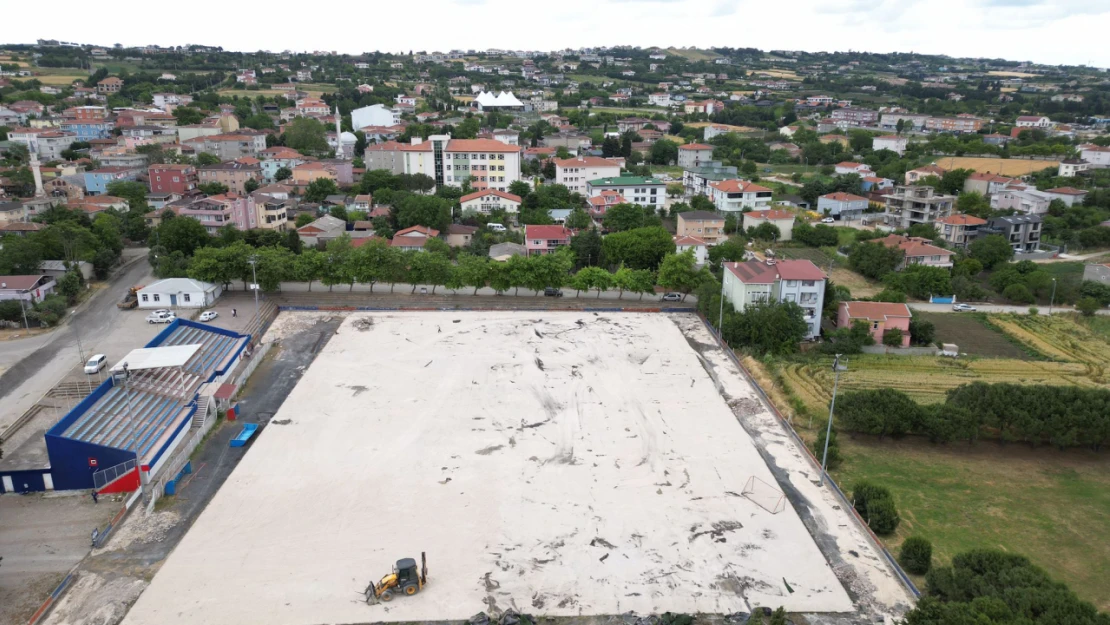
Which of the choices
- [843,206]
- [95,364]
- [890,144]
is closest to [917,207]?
[843,206]

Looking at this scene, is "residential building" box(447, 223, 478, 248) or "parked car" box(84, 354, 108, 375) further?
"residential building" box(447, 223, 478, 248)

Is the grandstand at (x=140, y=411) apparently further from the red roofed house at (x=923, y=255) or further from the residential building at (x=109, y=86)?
the residential building at (x=109, y=86)

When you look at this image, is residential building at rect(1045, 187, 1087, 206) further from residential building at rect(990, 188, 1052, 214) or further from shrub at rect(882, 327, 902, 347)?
shrub at rect(882, 327, 902, 347)

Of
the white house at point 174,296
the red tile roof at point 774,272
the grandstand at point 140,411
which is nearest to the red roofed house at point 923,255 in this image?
the red tile roof at point 774,272

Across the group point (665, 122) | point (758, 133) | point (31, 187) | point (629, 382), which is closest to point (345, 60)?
point (665, 122)

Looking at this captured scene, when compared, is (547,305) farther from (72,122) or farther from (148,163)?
(72,122)

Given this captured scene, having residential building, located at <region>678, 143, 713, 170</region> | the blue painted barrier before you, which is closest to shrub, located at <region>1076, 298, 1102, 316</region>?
the blue painted barrier

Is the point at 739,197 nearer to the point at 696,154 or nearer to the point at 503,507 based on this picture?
the point at 696,154
